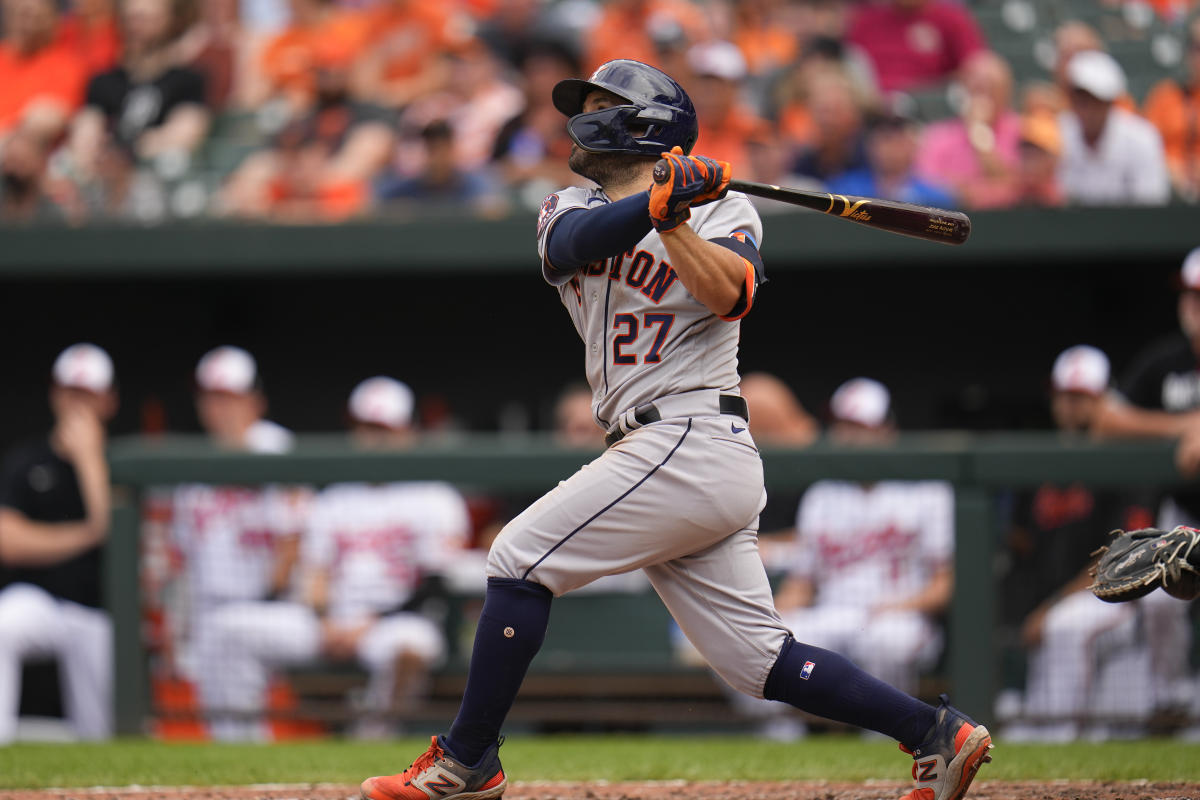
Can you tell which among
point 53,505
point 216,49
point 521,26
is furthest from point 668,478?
point 216,49

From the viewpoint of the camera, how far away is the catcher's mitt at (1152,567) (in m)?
2.97

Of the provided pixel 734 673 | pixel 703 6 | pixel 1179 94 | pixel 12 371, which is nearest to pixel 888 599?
pixel 734 673

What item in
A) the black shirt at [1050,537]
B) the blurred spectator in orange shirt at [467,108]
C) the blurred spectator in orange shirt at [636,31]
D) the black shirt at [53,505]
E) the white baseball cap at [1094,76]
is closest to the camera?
the black shirt at [1050,537]

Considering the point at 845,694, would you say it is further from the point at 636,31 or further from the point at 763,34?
the point at 763,34

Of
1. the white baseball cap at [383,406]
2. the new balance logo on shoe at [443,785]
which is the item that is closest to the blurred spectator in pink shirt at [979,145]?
the white baseball cap at [383,406]

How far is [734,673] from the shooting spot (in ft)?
9.75

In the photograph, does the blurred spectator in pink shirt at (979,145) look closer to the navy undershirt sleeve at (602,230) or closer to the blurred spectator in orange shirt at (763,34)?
the blurred spectator in orange shirt at (763,34)

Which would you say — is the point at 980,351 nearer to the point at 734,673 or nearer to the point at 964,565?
the point at 964,565

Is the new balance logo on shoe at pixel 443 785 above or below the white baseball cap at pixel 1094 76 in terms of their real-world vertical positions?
below

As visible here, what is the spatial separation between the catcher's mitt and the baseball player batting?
0.44m

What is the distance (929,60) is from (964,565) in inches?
142

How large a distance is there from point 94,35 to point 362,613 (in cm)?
505

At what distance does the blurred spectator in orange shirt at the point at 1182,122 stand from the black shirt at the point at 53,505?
5011 millimetres

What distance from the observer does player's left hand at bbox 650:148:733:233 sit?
261 centimetres
